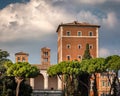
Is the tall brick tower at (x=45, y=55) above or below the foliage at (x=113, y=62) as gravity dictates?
above

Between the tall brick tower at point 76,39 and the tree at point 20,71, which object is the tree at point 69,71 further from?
the tall brick tower at point 76,39

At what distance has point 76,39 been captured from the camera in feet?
269

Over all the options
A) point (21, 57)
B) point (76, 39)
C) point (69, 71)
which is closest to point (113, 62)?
point (69, 71)

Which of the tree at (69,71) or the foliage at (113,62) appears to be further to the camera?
the tree at (69,71)

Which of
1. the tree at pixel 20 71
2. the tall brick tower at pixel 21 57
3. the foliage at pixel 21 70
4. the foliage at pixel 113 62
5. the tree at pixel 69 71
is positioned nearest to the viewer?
the foliage at pixel 113 62

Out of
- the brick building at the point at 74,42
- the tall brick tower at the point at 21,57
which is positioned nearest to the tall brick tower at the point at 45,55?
the brick building at the point at 74,42

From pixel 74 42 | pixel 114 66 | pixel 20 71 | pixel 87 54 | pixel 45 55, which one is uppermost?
pixel 74 42

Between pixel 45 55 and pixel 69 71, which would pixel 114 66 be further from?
pixel 45 55

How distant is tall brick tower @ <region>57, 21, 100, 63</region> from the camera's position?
8100cm

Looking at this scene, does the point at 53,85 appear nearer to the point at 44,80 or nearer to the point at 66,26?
the point at 44,80

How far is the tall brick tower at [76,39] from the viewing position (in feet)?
266

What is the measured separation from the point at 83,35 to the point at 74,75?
67.4 feet

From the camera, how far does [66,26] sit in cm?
8219

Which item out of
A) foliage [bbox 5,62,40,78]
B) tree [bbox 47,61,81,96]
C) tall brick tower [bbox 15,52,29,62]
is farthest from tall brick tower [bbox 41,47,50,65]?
foliage [bbox 5,62,40,78]
